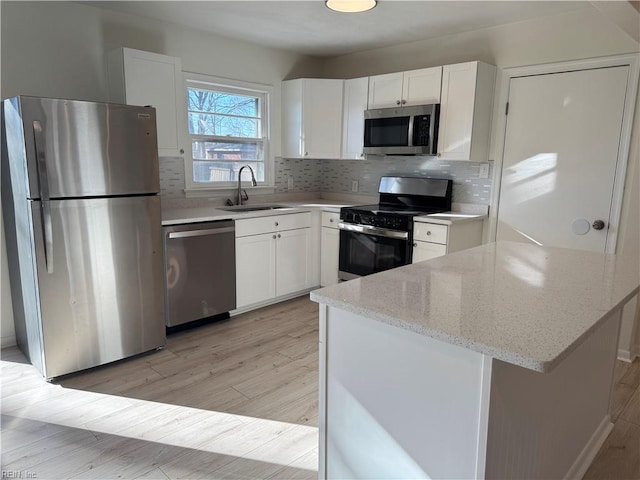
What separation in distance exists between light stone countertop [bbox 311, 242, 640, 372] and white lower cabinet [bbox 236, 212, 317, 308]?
6.38 ft

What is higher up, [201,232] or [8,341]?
[201,232]

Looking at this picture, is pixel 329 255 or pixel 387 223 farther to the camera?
pixel 329 255

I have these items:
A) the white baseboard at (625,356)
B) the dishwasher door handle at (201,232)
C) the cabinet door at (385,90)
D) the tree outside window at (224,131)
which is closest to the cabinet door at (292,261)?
the dishwasher door handle at (201,232)

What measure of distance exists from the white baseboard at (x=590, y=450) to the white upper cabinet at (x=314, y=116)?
3.01m

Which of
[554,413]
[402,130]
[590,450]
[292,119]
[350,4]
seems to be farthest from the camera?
[292,119]

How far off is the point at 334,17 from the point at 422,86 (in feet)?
3.01

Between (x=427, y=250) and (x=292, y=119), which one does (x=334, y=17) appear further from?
(x=427, y=250)

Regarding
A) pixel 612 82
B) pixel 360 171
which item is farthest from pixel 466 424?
pixel 360 171

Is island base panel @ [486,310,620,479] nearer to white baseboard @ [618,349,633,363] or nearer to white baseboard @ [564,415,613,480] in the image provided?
white baseboard @ [564,415,613,480]

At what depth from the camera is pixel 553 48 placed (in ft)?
10.6

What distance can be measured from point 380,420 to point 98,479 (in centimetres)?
126

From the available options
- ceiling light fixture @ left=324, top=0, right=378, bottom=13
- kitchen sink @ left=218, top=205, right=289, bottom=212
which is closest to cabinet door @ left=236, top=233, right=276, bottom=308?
kitchen sink @ left=218, top=205, right=289, bottom=212

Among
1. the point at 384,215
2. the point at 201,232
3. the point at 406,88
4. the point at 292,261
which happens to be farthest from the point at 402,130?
the point at 201,232

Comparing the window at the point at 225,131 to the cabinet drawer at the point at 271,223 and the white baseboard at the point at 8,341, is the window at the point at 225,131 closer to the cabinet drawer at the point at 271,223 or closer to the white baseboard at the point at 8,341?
the cabinet drawer at the point at 271,223
